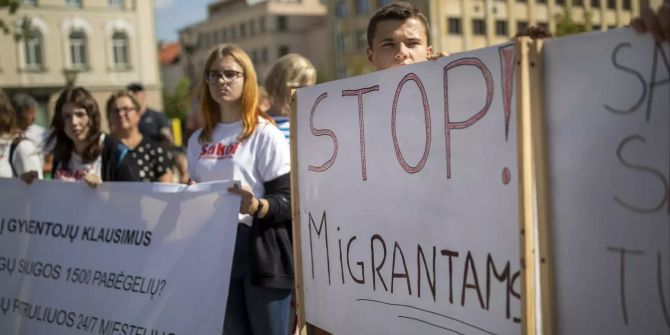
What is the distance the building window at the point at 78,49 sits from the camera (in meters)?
35.4

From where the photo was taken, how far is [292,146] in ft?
9.80

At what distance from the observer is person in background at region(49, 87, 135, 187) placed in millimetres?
3953

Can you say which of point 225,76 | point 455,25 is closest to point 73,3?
point 455,25

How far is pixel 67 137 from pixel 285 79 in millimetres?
1370

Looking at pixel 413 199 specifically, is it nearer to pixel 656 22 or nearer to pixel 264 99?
pixel 656 22

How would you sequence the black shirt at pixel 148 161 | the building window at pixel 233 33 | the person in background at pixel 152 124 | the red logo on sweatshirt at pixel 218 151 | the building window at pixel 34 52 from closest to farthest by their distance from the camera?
the red logo on sweatshirt at pixel 218 151 → the black shirt at pixel 148 161 → the person in background at pixel 152 124 → the building window at pixel 34 52 → the building window at pixel 233 33

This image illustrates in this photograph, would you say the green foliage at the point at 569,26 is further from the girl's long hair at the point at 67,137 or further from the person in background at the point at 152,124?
the girl's long hair at the point at 67,137

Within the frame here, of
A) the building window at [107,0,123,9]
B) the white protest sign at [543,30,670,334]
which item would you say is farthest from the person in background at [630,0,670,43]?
the building window at [107,0,123,9]

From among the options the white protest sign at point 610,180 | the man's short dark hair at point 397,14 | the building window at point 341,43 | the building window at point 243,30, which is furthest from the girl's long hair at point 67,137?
the building window at point 243,30

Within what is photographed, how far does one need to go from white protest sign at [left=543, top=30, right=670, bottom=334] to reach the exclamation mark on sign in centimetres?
10

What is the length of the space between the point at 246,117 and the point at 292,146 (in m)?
0.32

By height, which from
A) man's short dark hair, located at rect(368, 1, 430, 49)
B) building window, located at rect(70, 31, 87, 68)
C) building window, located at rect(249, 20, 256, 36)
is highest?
building window, located at rect(249, 20, 256, 36)

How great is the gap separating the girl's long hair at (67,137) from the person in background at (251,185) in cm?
106

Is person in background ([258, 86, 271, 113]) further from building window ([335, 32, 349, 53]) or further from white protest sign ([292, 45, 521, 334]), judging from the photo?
building window ([335, 32, 349, 53])
